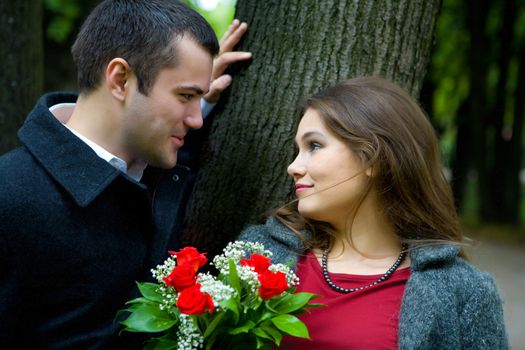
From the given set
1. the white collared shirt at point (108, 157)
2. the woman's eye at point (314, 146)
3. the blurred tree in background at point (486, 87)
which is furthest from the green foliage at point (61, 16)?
the blurred tree in background at point (486, 87)

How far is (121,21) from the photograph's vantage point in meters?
2.89

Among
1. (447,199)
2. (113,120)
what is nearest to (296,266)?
(447,199)

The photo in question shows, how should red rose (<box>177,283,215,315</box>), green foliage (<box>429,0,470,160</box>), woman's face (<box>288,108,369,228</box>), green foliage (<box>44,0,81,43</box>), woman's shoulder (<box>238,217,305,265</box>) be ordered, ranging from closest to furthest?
red rose (<box>177,283,215,315</box>) < woman's face (<box>288,108,369,228</box>) < woman's shoulder (<box>238,217,305,265</box>) < green foliage (<box>44,0,81,43</box>) < green foliage (<box>429,0,470,160</box>)

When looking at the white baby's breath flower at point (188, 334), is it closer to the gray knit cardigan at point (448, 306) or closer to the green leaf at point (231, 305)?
the green leaf at point (231, 305)

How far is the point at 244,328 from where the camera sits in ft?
7.20

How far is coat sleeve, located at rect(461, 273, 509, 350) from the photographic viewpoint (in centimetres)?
265

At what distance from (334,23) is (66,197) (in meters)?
1.54

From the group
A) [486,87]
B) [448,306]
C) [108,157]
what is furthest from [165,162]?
[486,87]

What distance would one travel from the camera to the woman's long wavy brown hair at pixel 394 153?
2.83m

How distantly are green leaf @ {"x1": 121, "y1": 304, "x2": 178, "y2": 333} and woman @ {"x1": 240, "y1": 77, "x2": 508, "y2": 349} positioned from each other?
2.06 feet

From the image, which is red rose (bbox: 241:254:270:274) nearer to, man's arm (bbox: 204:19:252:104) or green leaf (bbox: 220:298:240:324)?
green leaf (bbox: 220:298:240:324)

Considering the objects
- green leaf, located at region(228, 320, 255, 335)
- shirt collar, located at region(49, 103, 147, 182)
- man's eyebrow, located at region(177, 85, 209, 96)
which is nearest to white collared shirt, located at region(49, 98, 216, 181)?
shirt collar, located at region(49, 103, 147, 182)

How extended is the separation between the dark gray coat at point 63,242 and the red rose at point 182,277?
62 centimetres

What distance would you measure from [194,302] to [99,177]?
0.86m
